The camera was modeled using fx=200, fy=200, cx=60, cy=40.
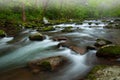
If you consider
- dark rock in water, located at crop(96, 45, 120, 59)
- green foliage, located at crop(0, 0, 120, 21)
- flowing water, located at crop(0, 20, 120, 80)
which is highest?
green foliage, located at crop(0, 0, 120, 21)

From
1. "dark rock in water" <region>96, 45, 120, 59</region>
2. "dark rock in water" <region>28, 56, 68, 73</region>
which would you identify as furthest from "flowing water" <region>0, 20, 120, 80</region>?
"dark rock in water" <region>96, 45, 120, 59</region>

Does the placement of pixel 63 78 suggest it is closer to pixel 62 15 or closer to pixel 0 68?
pixel 0 68

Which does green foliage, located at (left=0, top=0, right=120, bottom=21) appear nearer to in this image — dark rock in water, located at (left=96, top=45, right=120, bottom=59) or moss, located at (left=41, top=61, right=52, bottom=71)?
dark rock in water, located at (left=96, top=45, right=120, bottom=59)

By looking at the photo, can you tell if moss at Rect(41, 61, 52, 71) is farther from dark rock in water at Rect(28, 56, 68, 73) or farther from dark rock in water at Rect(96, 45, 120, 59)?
dark rock in water at Rect(96, 45, 120, 59)

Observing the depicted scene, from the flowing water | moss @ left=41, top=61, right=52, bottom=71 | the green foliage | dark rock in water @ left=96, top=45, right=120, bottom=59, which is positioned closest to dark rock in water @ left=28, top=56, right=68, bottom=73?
moss @ left=41, top=61, right=52, bottom=71

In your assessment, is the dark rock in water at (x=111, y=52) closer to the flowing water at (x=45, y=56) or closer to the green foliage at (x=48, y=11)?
the flowing water at (x=45, y=56)

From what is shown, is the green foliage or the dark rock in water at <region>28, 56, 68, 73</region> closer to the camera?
the dark rock in water at <region>28, 56, 68, 73</region>

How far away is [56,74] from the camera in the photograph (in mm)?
8148

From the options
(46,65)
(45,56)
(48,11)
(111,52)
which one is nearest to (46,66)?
(46,65)

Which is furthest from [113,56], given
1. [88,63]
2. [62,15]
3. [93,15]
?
[93,15]

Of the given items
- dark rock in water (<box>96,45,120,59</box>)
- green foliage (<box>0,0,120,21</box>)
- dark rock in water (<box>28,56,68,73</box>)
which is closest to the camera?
dark rock in water (<box>28,56,68,73</box>)

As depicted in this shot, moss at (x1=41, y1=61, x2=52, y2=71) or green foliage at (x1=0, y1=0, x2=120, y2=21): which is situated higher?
green foliage at (x1=0, y1=0, x2=120, y2=21)

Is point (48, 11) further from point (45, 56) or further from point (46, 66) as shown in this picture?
point (46, 66)

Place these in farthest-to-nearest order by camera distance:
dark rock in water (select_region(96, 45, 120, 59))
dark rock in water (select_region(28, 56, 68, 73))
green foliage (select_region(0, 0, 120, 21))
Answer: green foliage (select_region(0, 0, 120, 21)), dark rock in water (select_region(96, 45, 120, 59)), dark rock in water (select_region(28, 56, 68, 73))
